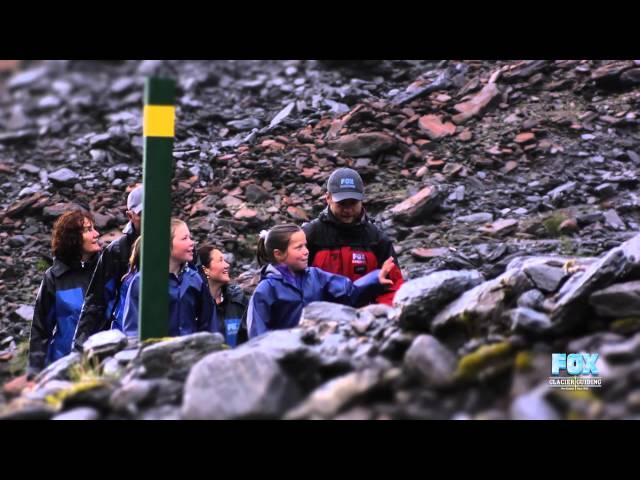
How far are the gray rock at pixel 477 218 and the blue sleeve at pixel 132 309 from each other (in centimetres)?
556

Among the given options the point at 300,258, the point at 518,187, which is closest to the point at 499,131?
the point at 518,187

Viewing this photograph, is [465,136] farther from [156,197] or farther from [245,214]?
[156,197]

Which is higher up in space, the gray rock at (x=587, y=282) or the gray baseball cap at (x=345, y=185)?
the gray baseball cap at (x=345, y=185)

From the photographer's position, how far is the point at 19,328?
9672 mm

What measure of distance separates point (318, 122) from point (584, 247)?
16.6 ft

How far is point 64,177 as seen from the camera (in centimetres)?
1205

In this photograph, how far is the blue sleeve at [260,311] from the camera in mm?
5805

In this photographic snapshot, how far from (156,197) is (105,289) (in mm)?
2058

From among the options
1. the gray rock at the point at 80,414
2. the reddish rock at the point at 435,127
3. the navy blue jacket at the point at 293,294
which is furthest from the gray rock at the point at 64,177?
the gray rock at the point at 80,414

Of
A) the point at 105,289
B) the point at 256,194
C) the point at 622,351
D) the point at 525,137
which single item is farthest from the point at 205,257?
the point at 525,137

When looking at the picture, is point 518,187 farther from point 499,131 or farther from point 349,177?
point 349,177

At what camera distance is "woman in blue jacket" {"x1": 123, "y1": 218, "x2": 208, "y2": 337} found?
19.6 ft

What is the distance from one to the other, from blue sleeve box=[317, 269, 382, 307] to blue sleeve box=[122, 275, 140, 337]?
1.35 m

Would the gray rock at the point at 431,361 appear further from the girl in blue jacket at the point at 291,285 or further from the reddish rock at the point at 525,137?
the reddish rock at the point at 525,137
